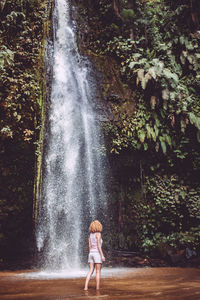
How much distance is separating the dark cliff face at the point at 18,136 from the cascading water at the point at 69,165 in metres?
0.63

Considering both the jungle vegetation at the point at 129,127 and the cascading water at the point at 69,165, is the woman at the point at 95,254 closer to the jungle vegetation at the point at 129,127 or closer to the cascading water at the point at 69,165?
the cascading water at the point at 69,165

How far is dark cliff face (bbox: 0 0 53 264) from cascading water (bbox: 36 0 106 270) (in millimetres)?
634

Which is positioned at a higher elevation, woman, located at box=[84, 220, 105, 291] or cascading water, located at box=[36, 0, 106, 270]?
cascading water, located at box=[36, 0, 106, 270]

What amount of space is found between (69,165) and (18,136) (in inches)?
73.5

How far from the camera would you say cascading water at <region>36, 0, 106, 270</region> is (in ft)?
29.7

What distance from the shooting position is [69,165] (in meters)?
9.87

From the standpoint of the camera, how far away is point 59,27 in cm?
1191

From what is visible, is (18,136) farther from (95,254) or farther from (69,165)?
(95,254)

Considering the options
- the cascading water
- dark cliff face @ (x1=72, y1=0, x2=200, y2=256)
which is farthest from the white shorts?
dark cliff face @ (x1=72, y1=0, x2=200, y2=256)

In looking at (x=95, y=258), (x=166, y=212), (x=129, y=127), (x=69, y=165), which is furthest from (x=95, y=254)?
(x=129, y=127)

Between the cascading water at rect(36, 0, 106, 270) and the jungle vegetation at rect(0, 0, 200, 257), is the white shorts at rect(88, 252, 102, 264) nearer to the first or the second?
the cascading water at rect(36, 0, 106, 270)

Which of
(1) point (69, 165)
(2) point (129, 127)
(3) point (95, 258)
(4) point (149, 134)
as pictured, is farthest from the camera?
(2) point (129, 127)

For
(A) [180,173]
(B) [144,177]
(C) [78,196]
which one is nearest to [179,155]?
(A) [180,173]

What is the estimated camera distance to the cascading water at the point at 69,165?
906cm
